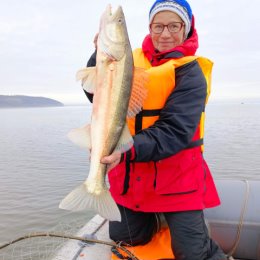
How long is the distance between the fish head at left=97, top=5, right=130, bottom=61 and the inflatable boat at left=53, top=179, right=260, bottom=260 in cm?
261

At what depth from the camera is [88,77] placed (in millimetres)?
3010

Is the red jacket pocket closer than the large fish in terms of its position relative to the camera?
No

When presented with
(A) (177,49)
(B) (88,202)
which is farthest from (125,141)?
(A) (177,49)

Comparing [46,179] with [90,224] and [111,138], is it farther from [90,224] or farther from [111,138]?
[111,138]

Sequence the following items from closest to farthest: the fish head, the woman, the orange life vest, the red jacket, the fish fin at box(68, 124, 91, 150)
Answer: the fish head
the fish fin at box(68, 124, 91, 150)
the red jacket
the woman
the orange life vest

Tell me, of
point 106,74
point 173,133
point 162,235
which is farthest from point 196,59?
point 162,235

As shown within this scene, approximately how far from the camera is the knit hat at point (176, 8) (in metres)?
3.93

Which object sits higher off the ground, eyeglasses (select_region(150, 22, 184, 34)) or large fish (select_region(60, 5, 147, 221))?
eyeglasses (select_region(150, 22, 184, 34))

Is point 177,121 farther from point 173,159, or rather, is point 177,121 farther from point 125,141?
point 125,141

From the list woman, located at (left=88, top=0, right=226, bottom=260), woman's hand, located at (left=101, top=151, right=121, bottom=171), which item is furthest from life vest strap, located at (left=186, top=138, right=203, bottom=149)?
woman's hand, located at (left=101, top=151, right=121, bottom=171)

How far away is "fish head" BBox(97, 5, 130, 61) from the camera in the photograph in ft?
A: 9.38

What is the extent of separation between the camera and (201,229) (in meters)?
3.99

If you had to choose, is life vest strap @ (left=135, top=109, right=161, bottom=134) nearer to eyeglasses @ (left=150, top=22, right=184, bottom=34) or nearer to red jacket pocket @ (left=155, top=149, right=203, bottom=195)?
red jacket pocket @ (left=155, top=149, right=203, bottom=195)

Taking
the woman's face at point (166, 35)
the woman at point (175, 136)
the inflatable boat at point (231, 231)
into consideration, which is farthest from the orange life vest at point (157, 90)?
the inflatable boat at point (231, 231)
